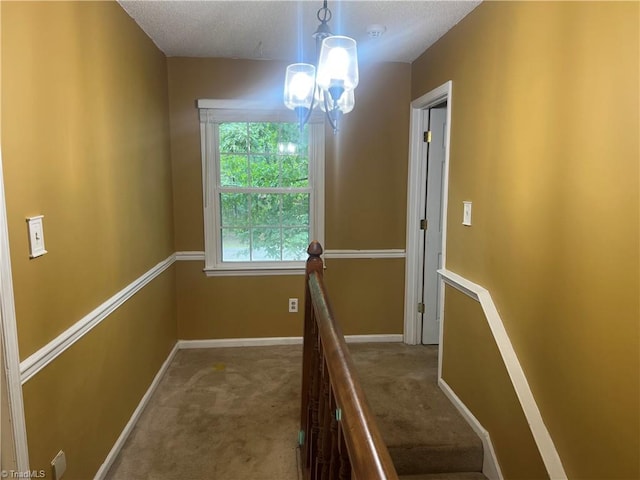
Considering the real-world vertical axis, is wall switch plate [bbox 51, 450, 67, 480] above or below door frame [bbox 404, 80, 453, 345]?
below

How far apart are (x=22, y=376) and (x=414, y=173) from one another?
2.82 m

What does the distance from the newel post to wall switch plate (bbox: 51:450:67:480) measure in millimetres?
970

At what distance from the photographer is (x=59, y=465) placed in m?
1.59

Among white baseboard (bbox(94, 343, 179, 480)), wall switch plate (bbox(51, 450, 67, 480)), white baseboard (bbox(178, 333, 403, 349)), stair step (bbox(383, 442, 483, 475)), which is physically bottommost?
stair step (bbox(383, 442, 483, 475))

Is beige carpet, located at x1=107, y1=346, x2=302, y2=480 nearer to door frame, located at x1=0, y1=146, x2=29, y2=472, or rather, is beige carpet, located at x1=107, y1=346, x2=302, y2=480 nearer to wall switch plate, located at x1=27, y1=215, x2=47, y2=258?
door frame, located at x1=0, y1=146, x2=29, y2=472

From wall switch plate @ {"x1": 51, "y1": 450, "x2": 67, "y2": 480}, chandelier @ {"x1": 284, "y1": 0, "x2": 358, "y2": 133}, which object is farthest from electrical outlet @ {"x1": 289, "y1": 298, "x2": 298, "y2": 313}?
wall switch plate @ {"x1": 51, "y1": 450, "x2": 67, "y2": 480}

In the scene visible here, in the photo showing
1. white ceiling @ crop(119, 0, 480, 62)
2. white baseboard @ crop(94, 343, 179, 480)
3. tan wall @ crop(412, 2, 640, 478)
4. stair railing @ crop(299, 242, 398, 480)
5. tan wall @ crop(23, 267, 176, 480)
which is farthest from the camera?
white ceiling @ crop(119, 0, 480, 62)

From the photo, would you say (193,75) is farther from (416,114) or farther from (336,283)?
(336,283)

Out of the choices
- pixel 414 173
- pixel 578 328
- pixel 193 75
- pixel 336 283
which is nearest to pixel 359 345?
pixel 336 283

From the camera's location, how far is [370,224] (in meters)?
3.53

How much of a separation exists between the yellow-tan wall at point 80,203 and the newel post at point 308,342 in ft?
3.12

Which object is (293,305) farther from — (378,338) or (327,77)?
(327,77)

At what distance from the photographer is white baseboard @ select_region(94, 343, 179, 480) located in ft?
6.65

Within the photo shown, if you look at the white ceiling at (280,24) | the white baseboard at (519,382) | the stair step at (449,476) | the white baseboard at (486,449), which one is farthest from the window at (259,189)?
the stair step at (449,476)
